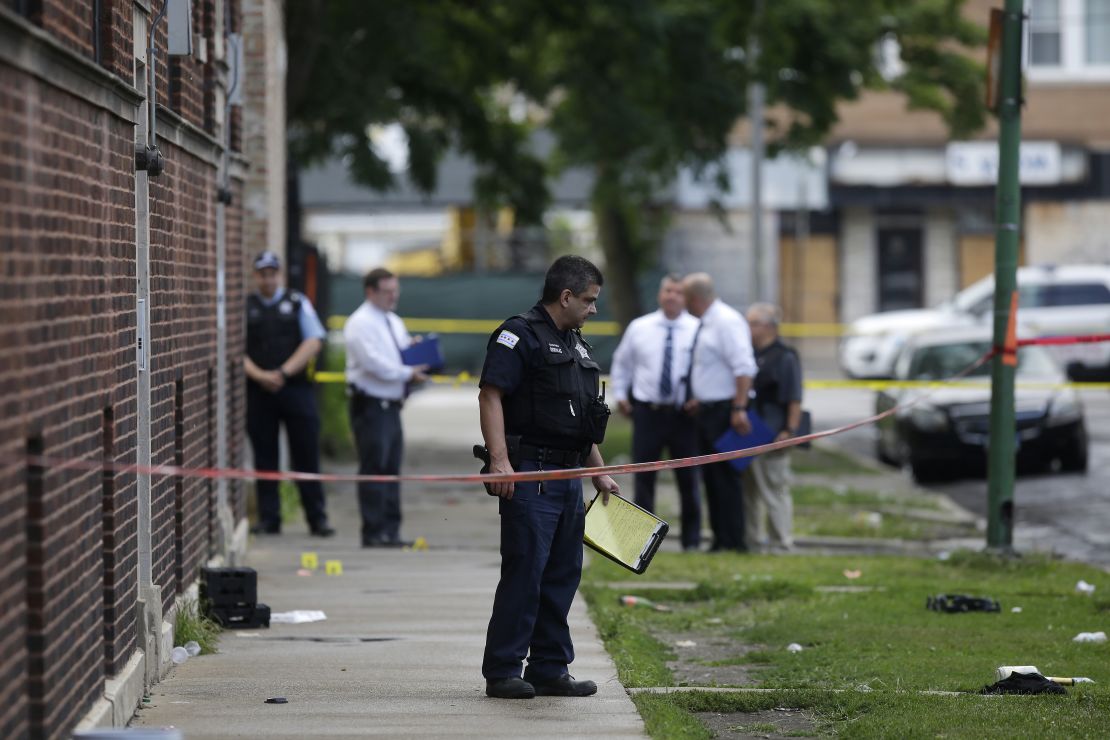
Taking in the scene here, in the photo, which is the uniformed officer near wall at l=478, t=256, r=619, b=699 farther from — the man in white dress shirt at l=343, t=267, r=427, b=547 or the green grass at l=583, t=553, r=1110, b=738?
the man in white dress shirt at l=343, t=267, r=427, b=547

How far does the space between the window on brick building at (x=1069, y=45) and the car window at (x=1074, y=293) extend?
536 inches

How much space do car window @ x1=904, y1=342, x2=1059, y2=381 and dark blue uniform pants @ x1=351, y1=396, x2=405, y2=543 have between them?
8102mm

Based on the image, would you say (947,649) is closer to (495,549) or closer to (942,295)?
(495,549)

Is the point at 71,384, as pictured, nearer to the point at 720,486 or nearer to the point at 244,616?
the point at 244,616

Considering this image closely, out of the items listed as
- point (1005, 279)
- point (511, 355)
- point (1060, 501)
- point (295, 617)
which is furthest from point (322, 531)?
point (1060, 501)

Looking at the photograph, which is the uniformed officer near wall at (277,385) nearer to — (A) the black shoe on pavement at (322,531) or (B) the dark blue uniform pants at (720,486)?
(A) the black shoe on pavement at (322,531)

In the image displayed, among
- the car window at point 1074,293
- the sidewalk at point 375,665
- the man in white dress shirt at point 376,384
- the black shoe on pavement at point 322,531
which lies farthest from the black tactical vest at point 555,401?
the car window at point 1074,293

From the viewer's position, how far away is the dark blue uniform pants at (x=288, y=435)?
13422 mm

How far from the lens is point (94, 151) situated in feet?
21.1

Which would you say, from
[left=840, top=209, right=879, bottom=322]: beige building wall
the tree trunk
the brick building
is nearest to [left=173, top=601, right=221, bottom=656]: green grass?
the brick building

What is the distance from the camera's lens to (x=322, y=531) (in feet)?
44.7

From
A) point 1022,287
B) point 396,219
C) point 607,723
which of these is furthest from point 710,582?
point 396,219

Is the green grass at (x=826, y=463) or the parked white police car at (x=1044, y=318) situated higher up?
the parked white police car at (x=1044, y=318)

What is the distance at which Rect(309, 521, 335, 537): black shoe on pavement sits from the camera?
13633 mm
